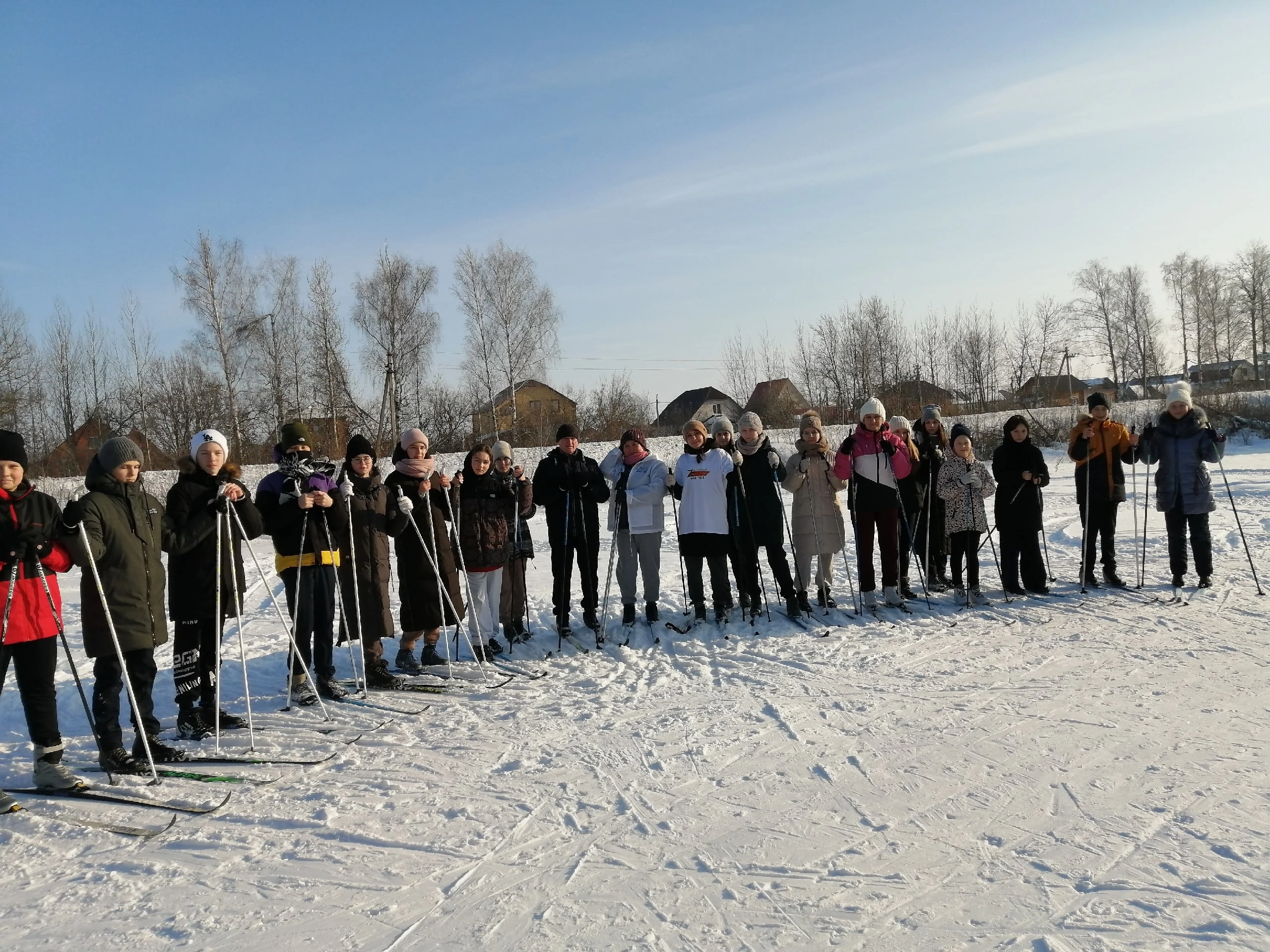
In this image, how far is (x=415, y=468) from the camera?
6.22m

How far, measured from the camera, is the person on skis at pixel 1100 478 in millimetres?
7941

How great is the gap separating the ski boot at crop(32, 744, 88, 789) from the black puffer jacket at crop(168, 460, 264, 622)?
3.11ft

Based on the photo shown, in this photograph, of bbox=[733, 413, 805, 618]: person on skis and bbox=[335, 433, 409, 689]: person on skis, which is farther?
bbox=[733, 413, 805, 618]: person on skis

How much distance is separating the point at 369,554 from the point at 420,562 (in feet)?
1.36

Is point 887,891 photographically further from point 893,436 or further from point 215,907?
point 893,436

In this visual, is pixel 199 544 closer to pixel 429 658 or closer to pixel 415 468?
pixel 415 468

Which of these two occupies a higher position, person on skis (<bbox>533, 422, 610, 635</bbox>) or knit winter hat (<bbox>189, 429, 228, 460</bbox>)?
knit winter hat (<bbox>189, 429, 228, 460</bbox>)

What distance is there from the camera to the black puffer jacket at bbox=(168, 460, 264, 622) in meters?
4.81

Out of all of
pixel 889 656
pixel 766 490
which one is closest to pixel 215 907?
pixel 889 656

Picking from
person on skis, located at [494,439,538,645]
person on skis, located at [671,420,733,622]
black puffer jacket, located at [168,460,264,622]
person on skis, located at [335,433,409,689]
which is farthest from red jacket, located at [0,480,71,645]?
person on skis, located at [671,420,733,622]

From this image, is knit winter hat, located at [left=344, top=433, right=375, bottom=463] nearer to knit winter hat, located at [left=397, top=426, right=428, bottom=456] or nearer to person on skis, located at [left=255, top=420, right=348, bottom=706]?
knit winter hat, located at [left=397, top=426, right=428, bottom=456]

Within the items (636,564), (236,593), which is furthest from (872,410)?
(236,593)

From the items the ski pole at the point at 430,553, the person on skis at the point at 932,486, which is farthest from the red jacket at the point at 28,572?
the person on skis at the point at 932,486

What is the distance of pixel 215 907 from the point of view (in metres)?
3.01
